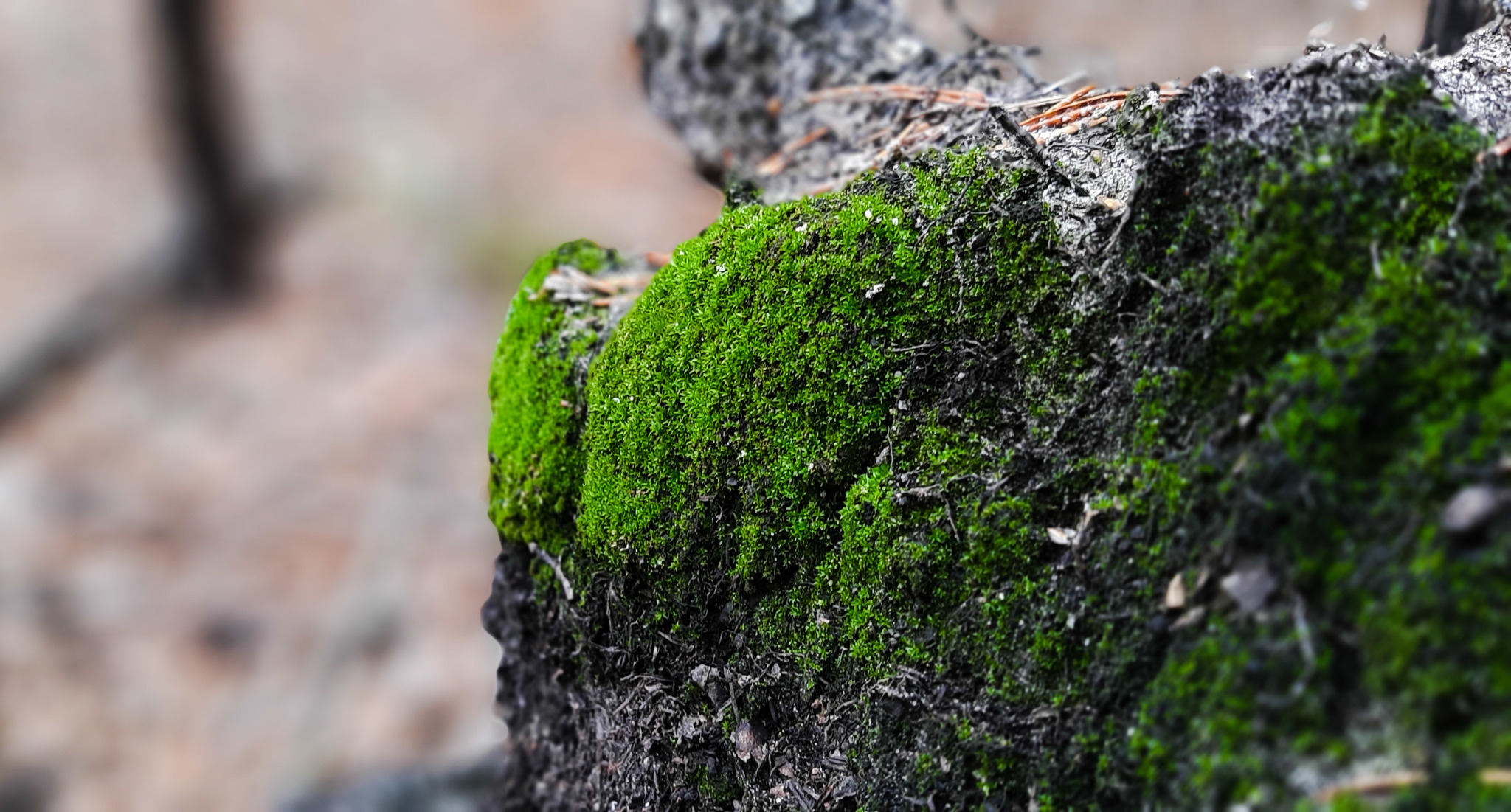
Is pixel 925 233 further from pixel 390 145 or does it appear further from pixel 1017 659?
pixel 390 145

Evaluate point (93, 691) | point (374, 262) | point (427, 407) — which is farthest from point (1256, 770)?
point (374, 262)

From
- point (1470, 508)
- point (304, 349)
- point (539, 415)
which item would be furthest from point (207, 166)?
point (1470, 508)

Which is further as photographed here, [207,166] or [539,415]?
[207,166]

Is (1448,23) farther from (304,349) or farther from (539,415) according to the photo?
(304,349)

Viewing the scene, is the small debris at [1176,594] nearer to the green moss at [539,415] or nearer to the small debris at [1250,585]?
the small debris at [1250,585]

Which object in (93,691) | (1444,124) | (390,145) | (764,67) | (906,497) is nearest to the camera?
(1444,124)

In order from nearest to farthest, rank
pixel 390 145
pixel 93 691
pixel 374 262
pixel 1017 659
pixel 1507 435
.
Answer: pixel 1507 435 < pixel 1017 659 < pixel 93 691 < pixel 374 262 < pixel 390 145

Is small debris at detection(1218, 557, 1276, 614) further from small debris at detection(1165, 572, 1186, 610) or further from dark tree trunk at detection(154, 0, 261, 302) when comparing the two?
dark tree trunk at detection(154, 0, 261, 302)
